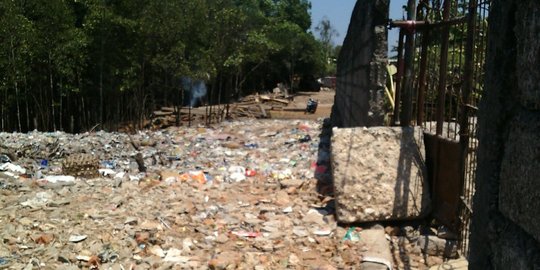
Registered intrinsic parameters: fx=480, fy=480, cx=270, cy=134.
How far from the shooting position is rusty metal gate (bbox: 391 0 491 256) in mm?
3346

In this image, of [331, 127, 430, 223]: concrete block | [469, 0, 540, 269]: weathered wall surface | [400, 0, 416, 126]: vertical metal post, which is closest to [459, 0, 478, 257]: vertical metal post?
[331, 127, 430, 223]: concrete block

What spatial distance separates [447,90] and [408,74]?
537 mm

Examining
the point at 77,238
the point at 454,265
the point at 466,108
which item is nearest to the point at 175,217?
the point at 77,238

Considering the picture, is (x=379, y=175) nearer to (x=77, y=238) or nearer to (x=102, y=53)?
(x=77, y=238)

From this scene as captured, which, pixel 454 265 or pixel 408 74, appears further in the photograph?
pixel 408 74

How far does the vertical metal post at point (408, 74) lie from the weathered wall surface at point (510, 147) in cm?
351

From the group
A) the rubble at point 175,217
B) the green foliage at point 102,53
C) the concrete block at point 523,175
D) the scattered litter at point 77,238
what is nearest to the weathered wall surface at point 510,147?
the concrete block at point 523,175

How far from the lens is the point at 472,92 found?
3418 millimetres

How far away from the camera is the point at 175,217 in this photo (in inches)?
185

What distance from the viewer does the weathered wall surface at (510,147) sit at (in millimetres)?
946

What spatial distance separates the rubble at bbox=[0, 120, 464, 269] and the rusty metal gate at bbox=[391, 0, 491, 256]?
22.1 inches

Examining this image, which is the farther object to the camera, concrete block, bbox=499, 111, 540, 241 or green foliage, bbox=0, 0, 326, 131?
green foliage, bbox=0, 0, 326, 131

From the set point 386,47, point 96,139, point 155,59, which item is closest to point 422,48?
point 386,47

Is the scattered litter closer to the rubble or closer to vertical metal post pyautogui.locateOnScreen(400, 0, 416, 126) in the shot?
the rubble
